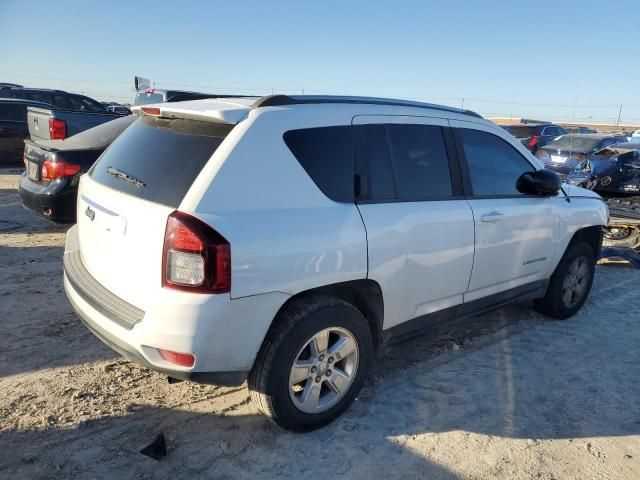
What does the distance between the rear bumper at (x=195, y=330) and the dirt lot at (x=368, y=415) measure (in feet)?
1.70

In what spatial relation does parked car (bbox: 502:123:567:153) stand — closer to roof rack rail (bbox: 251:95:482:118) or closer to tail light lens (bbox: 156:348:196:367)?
roof rack rail (bbox: 251:95:482:118)

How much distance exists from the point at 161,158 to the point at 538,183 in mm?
2775

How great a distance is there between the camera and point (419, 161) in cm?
340

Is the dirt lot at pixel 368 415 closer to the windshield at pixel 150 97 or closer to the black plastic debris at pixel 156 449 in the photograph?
the black plastic debris at pixel 156 449

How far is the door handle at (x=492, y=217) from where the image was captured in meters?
3.63

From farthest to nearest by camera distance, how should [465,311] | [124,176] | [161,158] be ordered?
[465,311], [124,176], [161,158]

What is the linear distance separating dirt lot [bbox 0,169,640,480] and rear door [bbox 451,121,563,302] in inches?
22.3

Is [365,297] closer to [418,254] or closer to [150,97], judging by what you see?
[418,254]

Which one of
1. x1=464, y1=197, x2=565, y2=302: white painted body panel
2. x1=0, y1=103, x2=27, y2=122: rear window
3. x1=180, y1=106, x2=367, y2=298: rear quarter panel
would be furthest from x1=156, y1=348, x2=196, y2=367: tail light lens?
x1=0, y1=103, x2=27, y2=122: rear window

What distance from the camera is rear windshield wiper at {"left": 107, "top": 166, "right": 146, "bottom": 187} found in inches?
109

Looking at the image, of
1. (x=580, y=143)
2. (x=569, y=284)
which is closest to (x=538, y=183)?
(x=569, y=284)

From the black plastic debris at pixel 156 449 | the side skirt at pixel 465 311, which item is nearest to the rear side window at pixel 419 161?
the side skirt at pixel 465 311

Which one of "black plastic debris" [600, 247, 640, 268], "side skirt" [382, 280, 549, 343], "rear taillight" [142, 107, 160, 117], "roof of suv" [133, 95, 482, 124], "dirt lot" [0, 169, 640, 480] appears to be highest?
"roof of suv" [133, 95, 482, 124]

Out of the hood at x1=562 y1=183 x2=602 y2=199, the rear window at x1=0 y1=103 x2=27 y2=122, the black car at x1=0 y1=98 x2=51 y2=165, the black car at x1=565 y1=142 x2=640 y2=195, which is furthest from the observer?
the rear window at x1=0 y1=103 x2=27 y2=122
